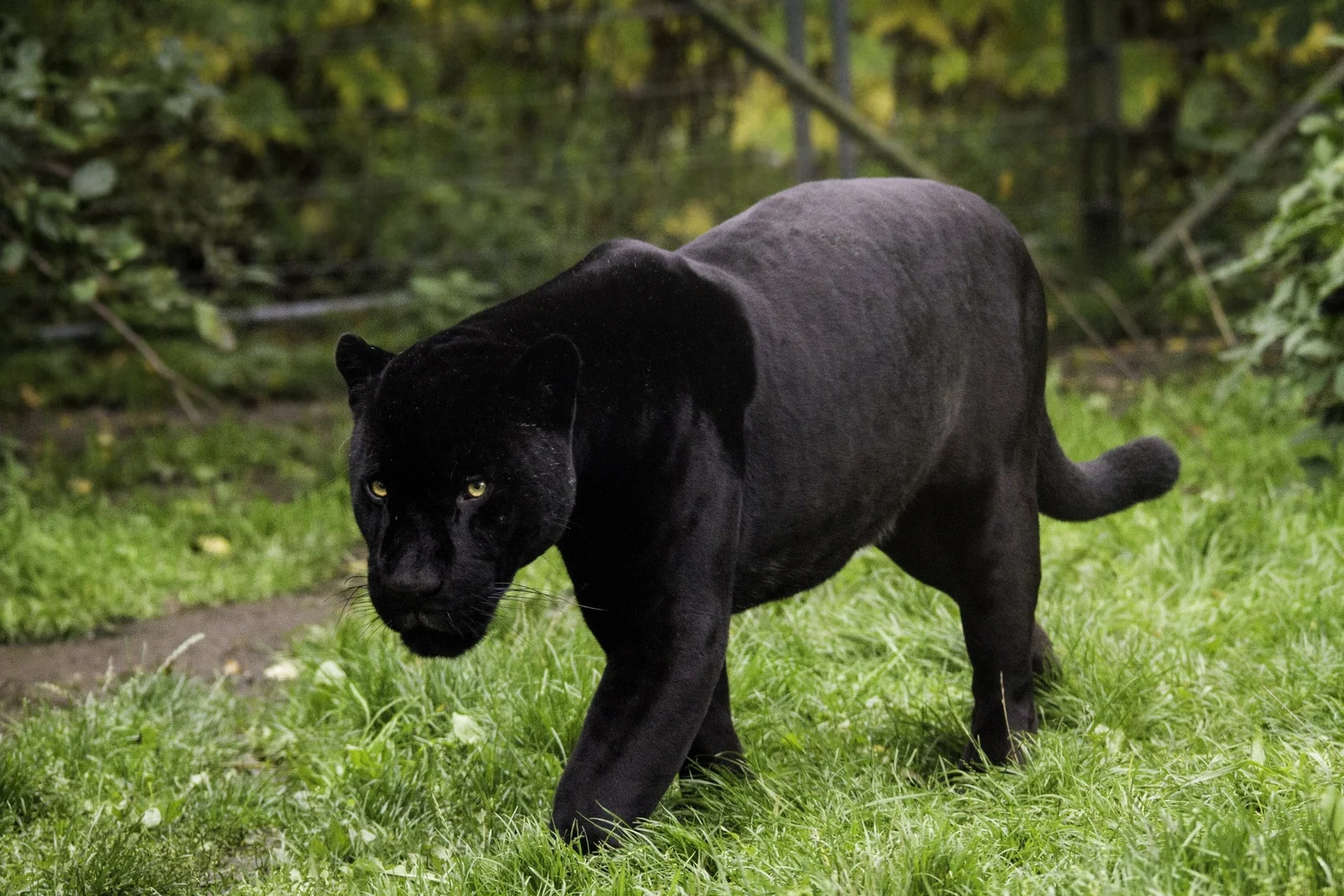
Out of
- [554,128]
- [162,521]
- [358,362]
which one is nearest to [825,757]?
[358,362]

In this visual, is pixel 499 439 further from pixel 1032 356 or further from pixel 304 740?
pixel 304 740

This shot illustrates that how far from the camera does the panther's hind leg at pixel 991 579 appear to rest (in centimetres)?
297

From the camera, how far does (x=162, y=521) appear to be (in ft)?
16.4

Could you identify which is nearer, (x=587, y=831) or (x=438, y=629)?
(x=438, y=629)

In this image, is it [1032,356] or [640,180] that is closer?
[1032,356]

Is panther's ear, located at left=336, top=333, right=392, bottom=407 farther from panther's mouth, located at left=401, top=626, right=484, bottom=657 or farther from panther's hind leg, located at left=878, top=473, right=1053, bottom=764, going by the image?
panther's hind leg, located at left=878, top=473, right=1053, bottom=764

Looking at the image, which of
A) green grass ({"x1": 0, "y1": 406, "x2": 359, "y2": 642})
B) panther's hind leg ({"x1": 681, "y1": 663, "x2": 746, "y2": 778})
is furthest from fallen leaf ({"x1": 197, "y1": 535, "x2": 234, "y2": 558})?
panther's hind leg ({"x1": 681, "y1": 663, "x2": 746, "y2": 778})

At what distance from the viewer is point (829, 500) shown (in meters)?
2.68

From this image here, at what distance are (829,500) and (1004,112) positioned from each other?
615cm

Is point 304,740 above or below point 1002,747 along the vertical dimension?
below

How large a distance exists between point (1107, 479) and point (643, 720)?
132 centimetres

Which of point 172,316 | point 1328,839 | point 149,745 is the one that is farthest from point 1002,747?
point 172,316

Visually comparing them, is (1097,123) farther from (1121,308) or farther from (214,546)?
(214,546)

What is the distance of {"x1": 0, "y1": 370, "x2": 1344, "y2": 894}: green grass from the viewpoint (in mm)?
2361
